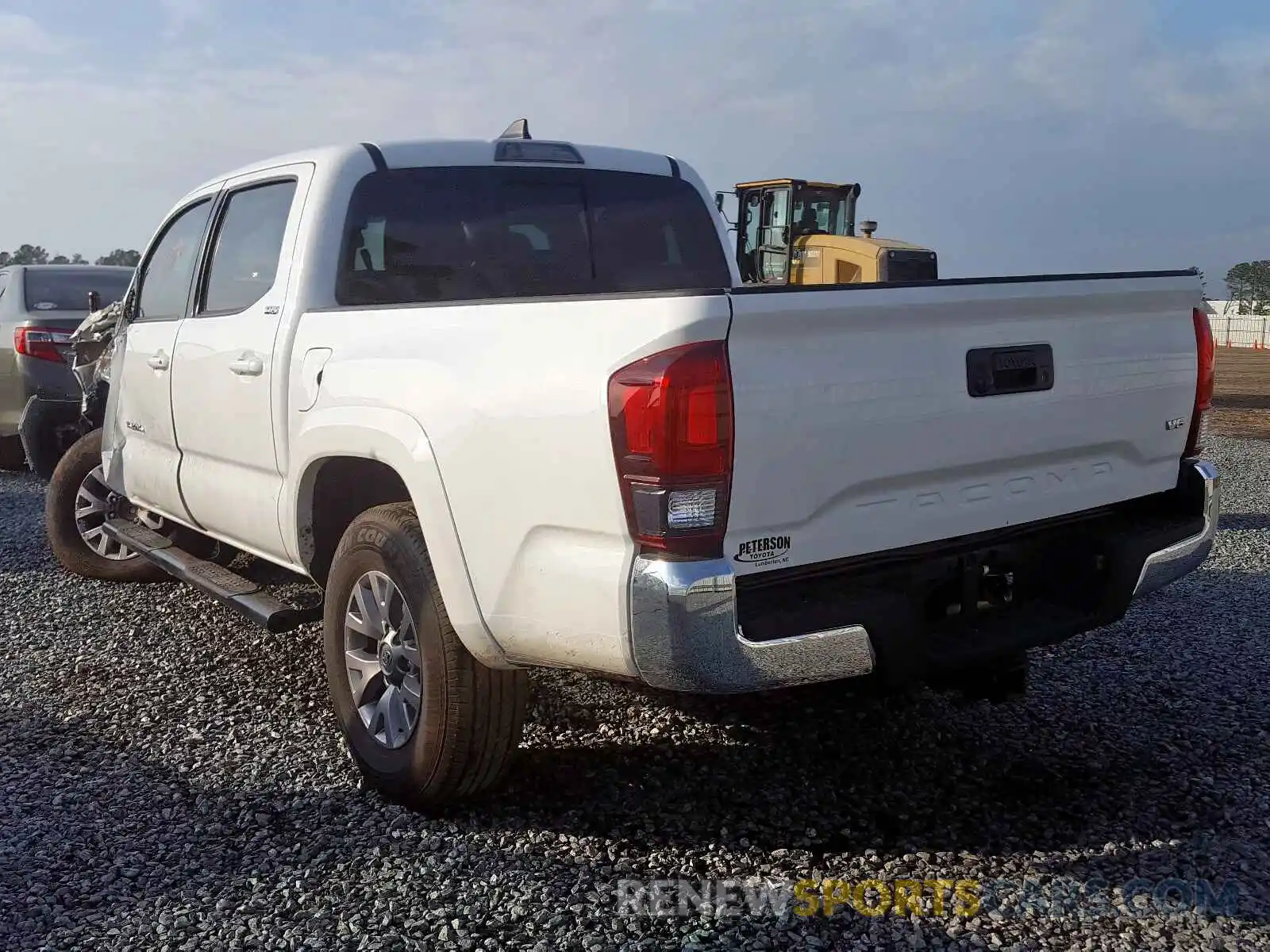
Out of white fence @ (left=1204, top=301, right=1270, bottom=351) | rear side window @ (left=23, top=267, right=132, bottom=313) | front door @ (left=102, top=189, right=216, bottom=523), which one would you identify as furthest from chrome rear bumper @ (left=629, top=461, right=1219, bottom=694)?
white fence @ (left=1204, top=301, right=1270, bottom=351)

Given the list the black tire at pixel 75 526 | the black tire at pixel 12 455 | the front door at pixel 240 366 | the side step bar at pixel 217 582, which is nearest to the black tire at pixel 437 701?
the side step bar at pixel 217 582

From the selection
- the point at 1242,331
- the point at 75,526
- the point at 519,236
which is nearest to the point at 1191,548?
the point at 519,236

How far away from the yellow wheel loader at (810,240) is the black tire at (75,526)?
10230 millimetres

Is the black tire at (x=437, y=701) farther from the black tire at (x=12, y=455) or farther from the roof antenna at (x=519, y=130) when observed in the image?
the black tire at (x=12, y=455)

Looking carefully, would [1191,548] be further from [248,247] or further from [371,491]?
[248,247]

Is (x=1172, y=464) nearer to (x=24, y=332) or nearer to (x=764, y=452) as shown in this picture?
(x=764, y=452)

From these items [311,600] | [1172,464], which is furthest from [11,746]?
[1172,464]

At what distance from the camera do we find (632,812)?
3.45 m

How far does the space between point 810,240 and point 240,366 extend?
12643 mm

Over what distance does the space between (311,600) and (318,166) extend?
226 cm

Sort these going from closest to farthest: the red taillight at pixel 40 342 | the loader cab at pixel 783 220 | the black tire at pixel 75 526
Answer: the black tire at pixel 75 526 → the red taillight at pixel 40 342 → the loader cab at pixel 783 220

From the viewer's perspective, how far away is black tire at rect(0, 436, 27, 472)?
33.2ft

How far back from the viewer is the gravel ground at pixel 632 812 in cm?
286

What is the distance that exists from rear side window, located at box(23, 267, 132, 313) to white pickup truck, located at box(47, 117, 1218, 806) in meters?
5.28
